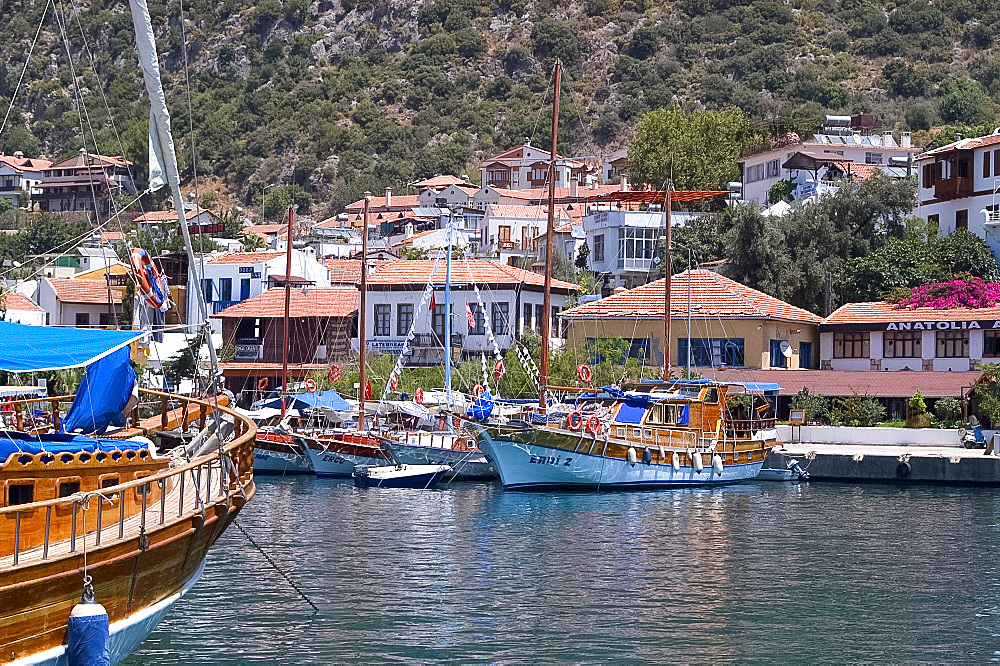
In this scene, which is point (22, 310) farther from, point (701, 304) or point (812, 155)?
point (812, 155)

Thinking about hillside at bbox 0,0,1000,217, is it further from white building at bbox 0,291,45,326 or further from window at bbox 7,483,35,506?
window at bbox 7,483,35,506

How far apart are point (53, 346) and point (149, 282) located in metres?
6.42

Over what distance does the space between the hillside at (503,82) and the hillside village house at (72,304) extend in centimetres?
6085

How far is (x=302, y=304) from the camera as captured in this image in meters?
77.0

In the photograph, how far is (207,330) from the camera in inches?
723

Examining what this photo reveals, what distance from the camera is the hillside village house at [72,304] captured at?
276 ft

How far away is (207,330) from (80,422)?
4.06 m

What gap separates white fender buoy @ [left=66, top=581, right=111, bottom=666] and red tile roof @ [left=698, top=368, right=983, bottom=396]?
4769 cm

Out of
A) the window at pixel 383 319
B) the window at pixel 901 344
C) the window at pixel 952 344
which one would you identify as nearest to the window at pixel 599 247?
the window at pixel 383 319

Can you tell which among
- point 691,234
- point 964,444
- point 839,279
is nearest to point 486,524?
point 964,444

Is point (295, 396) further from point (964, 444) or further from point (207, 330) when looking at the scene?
point (207, 330)

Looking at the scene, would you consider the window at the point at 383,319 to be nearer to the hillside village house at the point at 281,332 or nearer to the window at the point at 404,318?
the window at the point at 404,318

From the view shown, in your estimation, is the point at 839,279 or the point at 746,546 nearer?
the point at 746,546

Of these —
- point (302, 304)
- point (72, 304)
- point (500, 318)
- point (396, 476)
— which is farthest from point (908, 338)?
point (72, 304)
